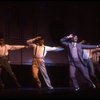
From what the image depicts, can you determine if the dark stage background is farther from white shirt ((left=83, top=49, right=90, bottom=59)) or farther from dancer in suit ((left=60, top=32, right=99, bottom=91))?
dancer in suit ((left=60, top=32, right=99, bottom=91))

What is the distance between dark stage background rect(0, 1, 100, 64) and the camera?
55.6ft

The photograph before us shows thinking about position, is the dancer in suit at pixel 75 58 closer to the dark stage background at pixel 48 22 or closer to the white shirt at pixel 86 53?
the white shirt at pixel 86 53

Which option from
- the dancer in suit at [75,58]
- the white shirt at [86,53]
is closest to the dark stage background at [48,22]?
the white shirt at [86,53]

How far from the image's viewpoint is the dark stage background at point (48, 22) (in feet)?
55.6

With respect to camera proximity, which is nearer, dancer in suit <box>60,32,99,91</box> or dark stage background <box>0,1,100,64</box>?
dancer in suit <box>60,32,99,91</box>

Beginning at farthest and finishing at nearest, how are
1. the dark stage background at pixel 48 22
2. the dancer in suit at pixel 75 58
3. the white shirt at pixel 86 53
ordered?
the dark stage background at pixel 48 22 → the white shirt at pixel 86 53 → the dancer in suit at pixel 75 58

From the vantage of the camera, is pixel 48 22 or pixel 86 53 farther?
pixel 48 22

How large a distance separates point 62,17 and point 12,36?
6.44 feet

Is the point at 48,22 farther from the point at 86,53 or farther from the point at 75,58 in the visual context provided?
the point at 75,58

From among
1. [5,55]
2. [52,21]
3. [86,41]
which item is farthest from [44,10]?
[5,55]

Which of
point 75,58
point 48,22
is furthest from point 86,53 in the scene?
point 48,22

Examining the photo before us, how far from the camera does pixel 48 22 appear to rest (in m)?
Answer: 17.3

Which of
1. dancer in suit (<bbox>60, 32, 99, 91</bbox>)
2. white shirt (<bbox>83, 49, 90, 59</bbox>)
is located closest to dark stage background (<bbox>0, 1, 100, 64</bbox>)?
white shirt (<bbox>83, 49, 90, 59</bbox>)

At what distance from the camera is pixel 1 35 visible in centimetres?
1647
